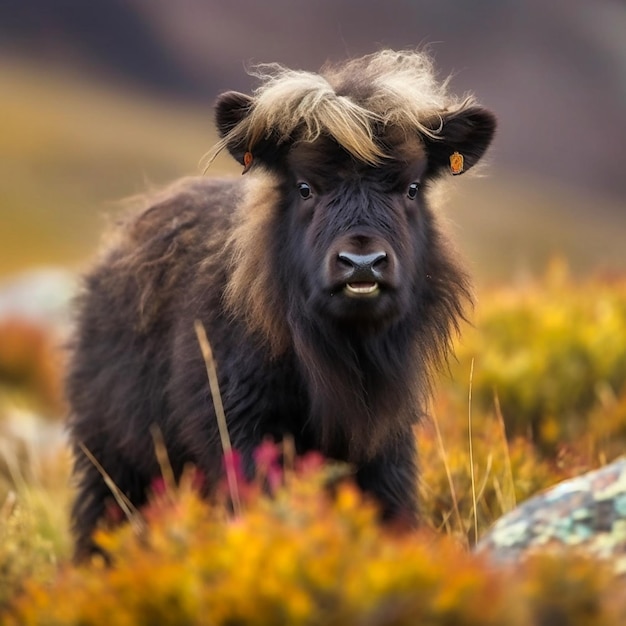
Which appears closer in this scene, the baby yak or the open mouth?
the open mouth

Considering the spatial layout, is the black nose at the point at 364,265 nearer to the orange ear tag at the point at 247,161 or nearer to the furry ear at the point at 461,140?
the orange ear tag at the point at 247,161

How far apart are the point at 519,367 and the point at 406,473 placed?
3.73m

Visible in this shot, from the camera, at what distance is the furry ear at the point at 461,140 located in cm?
577

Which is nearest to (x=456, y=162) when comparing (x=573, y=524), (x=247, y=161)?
(x=247, y=161)

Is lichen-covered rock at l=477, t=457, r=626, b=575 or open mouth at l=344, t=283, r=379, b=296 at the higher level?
open mouth at l=344, t=283, r=379, b=296

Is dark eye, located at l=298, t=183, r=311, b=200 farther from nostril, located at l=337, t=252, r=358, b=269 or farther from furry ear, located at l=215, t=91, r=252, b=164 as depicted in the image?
nostril, located at l=337, t=252, r=358, b=269

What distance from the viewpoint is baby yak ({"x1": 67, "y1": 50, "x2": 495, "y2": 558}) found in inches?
204

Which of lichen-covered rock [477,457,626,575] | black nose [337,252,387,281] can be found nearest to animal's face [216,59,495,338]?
black nose [337,252,387,281]

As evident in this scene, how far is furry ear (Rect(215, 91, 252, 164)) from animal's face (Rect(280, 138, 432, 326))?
0.30 meters

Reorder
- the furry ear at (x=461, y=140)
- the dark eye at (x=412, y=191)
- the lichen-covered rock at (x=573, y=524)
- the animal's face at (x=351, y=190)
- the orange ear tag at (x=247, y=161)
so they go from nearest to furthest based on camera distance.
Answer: the lichen-covered rock at (x=573, y=524), the animal's face at (x=351, y=190), the dark eye at (x=412, y=191), the orange ear tag at (x=247, y=161), the furry ear at (x=461, y=140)

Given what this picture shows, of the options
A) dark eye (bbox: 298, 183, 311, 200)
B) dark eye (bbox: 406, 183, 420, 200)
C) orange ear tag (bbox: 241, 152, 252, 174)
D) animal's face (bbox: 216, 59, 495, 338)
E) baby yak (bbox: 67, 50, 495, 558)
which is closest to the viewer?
animal's face (bbox: 216, 59, 495, 338)

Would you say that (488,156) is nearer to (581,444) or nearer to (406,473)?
(406,473)

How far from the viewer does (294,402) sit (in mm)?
5402

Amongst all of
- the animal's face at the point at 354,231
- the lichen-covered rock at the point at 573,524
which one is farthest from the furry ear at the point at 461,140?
the lichen-covered rock at the point at 573,524
